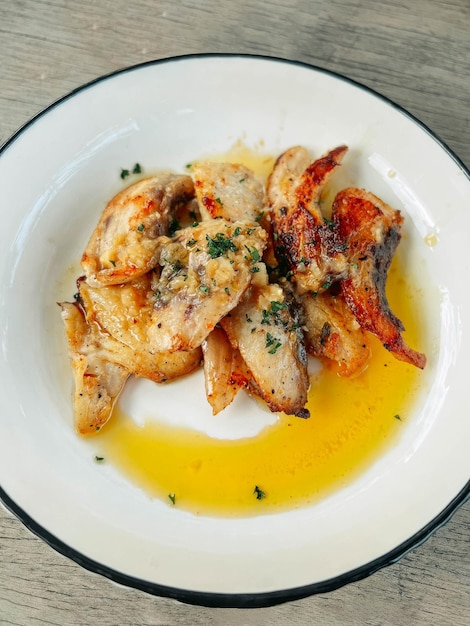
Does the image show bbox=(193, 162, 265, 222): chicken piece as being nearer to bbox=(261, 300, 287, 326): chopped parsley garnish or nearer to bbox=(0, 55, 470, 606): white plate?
bbox=(0, 55, 470, 606): white plate

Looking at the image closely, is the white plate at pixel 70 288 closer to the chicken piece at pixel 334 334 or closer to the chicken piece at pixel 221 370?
the chicken piece at pixel 334 334

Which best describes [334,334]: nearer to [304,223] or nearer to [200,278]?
[304,223]

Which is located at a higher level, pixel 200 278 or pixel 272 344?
pixel 200 278

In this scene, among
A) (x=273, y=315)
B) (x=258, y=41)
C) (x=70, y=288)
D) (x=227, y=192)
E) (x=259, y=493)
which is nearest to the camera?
(x=273, y=315)

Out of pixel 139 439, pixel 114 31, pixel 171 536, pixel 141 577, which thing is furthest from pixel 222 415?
pixel 114 31

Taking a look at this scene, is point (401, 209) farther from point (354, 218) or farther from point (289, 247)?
point (289, 247)

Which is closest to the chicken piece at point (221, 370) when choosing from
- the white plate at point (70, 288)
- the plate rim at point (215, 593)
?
A: the white plate at point (70, 288)

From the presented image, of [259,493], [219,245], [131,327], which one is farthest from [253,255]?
[259,493]

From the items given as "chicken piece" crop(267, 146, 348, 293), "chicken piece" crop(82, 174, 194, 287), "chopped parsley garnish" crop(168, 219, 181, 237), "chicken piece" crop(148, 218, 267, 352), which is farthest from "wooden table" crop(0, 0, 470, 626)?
"chicken piece" crop(148, 218, 267, 352)
